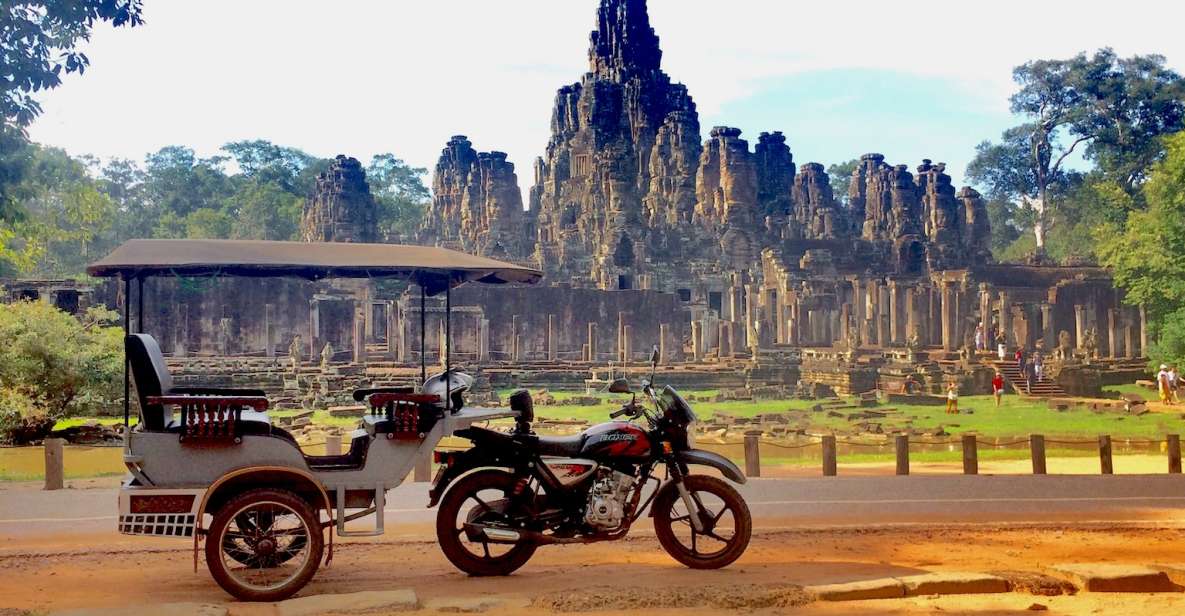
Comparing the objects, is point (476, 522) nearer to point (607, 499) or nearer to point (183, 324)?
point (607, 499)

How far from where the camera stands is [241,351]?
44.6m

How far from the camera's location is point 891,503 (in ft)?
37.4

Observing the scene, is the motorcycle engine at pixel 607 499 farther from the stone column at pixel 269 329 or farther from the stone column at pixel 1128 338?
the stone column at pixel 269 329

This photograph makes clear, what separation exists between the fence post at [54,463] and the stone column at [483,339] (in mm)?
26488

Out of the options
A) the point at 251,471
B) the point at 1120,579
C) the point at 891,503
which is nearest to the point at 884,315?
the point at 891,503

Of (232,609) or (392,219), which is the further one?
(392,219)

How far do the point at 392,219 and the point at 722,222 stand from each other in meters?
29.0

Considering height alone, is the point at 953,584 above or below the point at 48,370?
below

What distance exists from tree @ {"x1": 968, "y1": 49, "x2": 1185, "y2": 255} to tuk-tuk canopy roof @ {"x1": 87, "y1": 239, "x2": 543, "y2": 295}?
53.6 meters

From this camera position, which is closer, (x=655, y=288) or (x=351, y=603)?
(x=351, y=603)

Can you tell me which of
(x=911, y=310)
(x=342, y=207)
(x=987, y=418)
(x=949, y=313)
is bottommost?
(x=987, y=418)

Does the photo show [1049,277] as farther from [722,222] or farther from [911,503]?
[911,503]

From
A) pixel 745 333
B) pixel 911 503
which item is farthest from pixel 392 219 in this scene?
pixel 911 503

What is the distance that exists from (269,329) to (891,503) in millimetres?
34998
